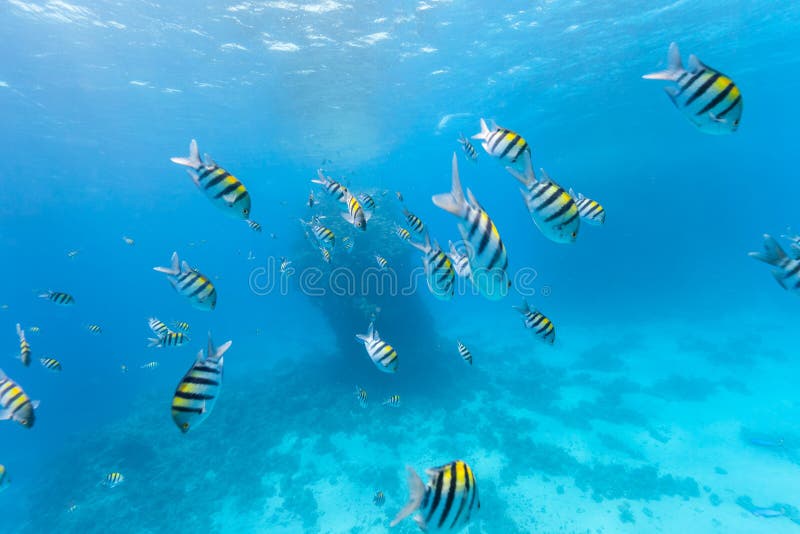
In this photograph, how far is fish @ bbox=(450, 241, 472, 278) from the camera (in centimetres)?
469

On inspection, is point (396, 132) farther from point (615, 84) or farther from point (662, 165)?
point (662, 165)

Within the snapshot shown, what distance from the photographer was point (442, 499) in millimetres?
2584

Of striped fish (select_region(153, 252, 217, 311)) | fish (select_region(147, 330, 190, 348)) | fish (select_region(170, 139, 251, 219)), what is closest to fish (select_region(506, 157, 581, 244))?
fish (select_region(170, 139, 251, 219))

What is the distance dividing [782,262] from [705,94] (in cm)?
228

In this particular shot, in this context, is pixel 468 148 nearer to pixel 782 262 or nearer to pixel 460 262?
pixel 460 262

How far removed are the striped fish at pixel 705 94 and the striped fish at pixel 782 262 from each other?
1564 millimetres

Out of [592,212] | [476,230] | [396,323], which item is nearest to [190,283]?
[476,230]

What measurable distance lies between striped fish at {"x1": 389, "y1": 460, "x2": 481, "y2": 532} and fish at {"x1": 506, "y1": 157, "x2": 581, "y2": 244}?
6.72 feet

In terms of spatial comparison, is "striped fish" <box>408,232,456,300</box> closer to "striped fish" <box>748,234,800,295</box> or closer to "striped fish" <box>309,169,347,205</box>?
"striped fish" <box>309,169,347,205</box>

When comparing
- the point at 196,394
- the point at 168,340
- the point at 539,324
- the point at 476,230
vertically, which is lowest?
the point at 168,340

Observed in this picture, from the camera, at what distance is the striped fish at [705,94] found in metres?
3.14

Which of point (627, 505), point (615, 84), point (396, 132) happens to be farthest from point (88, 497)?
point (615, 84)

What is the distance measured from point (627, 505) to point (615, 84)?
91.5 ft

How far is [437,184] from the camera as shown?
80875 millimetres
